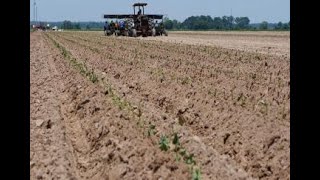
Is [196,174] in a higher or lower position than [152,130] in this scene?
lower

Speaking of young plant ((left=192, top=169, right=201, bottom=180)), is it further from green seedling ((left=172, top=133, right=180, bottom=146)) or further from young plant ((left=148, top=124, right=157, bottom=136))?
young plant ((left=148, top=124, right=157, bottom=136))

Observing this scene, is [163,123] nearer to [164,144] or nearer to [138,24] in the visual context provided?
[164,144]

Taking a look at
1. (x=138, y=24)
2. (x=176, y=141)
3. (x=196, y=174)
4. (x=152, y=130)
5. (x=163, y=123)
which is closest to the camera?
(x=196, y=174)

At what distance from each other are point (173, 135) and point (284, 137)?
139cm

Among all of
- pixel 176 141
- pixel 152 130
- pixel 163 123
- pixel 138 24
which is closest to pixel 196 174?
pixel 176 141

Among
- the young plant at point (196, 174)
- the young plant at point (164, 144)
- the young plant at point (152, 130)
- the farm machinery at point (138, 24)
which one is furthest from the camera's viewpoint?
the farm machinery at point (138, 24)

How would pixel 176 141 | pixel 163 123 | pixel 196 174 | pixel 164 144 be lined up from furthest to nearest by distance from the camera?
pixel 163 123, pixel 176 141, pixel 164 144, pixel 196 174

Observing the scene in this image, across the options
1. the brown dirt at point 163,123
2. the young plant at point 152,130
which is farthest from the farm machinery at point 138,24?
the young plant at point 152,130

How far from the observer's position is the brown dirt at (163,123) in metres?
6.61

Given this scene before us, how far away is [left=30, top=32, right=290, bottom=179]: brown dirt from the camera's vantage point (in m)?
6.61

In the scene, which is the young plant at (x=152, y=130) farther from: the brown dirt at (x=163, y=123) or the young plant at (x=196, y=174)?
the young plant at (x=196, y=174)

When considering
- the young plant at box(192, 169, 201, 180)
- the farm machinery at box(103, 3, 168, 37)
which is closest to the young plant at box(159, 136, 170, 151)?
the young plant at box(192, 169, 201, 180)

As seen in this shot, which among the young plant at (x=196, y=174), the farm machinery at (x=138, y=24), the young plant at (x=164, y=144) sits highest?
the farm machinery at (x=138, y=24)

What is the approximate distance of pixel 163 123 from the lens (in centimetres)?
862
